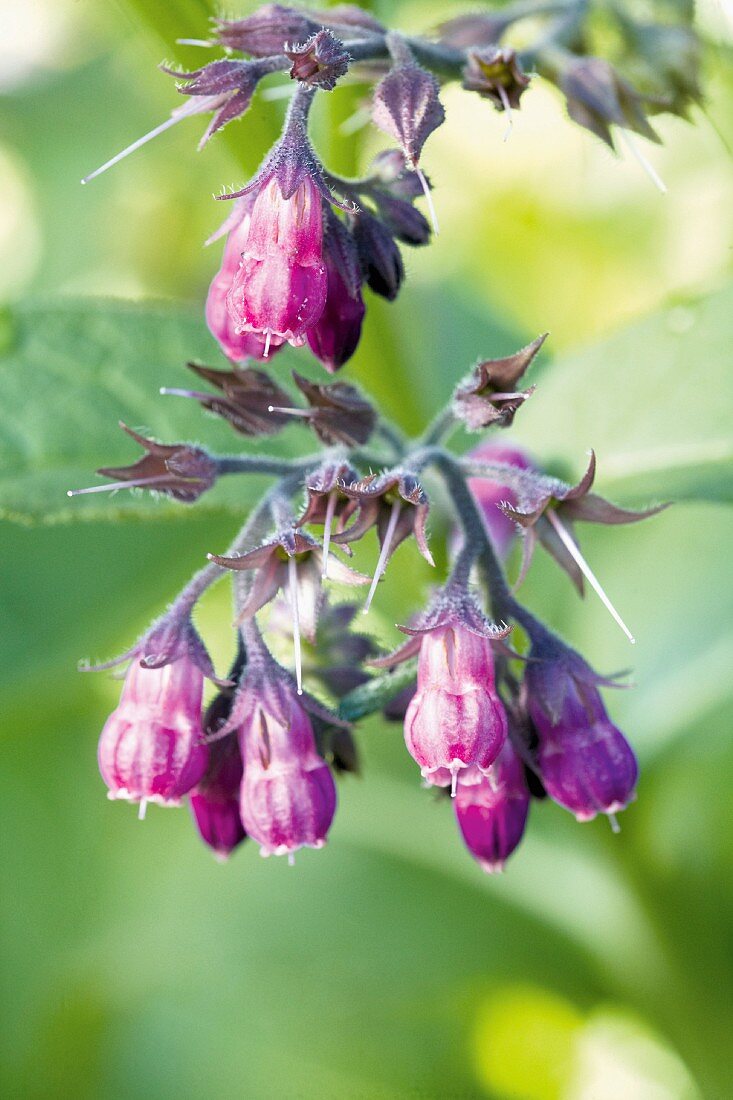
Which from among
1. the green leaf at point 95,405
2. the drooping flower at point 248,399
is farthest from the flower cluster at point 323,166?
the green leaf at point 95,405

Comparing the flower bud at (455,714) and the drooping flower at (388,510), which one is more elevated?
the drooping flower at (388,510)

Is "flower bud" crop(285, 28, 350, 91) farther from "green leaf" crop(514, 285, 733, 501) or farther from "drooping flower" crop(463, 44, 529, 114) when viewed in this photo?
"green leaf" crop(514, 285, 733, 501)

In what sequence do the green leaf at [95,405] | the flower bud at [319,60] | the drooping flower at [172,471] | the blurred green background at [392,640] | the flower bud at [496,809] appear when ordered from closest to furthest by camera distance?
the flower bud at [319,60], the flower bud at [496,809], the drooping flower at [172,471], the green leaf at [95,405], the blurred green background at [392,640]

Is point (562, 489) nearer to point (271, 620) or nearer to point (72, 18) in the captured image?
point (271, 620)

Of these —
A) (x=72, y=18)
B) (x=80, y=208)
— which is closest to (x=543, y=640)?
(x=80, y=208)

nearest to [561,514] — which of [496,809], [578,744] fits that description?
[578,744]

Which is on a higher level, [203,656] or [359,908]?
[203,656]

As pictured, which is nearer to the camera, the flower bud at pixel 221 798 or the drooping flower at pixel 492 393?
the drooping flower at pixel 492 393

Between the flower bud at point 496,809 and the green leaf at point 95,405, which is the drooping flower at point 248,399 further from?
the flower bud at point 496,809
